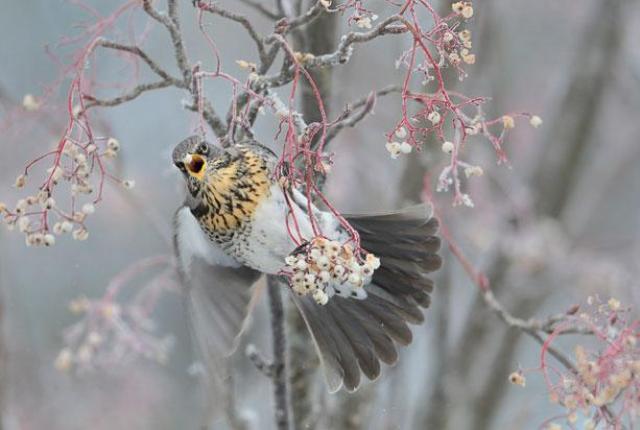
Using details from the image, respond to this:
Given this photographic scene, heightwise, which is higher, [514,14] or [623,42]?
[514,14]

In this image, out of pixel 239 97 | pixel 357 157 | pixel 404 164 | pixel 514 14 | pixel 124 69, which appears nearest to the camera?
pixel 239 97

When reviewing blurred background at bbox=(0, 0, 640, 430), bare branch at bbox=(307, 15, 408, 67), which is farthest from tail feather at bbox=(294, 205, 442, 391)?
bare branch at bbox=(307, 15, 408, 67)

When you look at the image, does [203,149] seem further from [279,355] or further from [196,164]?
[279,355]

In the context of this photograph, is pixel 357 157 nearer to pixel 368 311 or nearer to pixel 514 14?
pixel 368 311

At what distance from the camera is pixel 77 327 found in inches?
120

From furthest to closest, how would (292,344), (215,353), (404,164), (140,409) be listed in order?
(140,409) → (404,164) → (292,344) → (215,353)

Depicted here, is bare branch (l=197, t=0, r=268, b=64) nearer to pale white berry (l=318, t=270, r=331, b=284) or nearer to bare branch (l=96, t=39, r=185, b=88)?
bare branch (l=96, t=39, r=185, b=88)

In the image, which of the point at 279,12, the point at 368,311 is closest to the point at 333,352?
the point at 368,311

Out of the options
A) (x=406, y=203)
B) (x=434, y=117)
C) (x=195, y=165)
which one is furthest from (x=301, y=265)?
(x=406, y=203)

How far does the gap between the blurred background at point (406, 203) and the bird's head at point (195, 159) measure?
0.13 meters

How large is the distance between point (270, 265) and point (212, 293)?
0.28 m

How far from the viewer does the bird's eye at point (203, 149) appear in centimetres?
216

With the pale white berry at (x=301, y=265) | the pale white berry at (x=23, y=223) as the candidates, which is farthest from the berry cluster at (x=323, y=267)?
the pale white berry at (x=23, y=223)

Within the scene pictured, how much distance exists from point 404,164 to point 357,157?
98 cm
